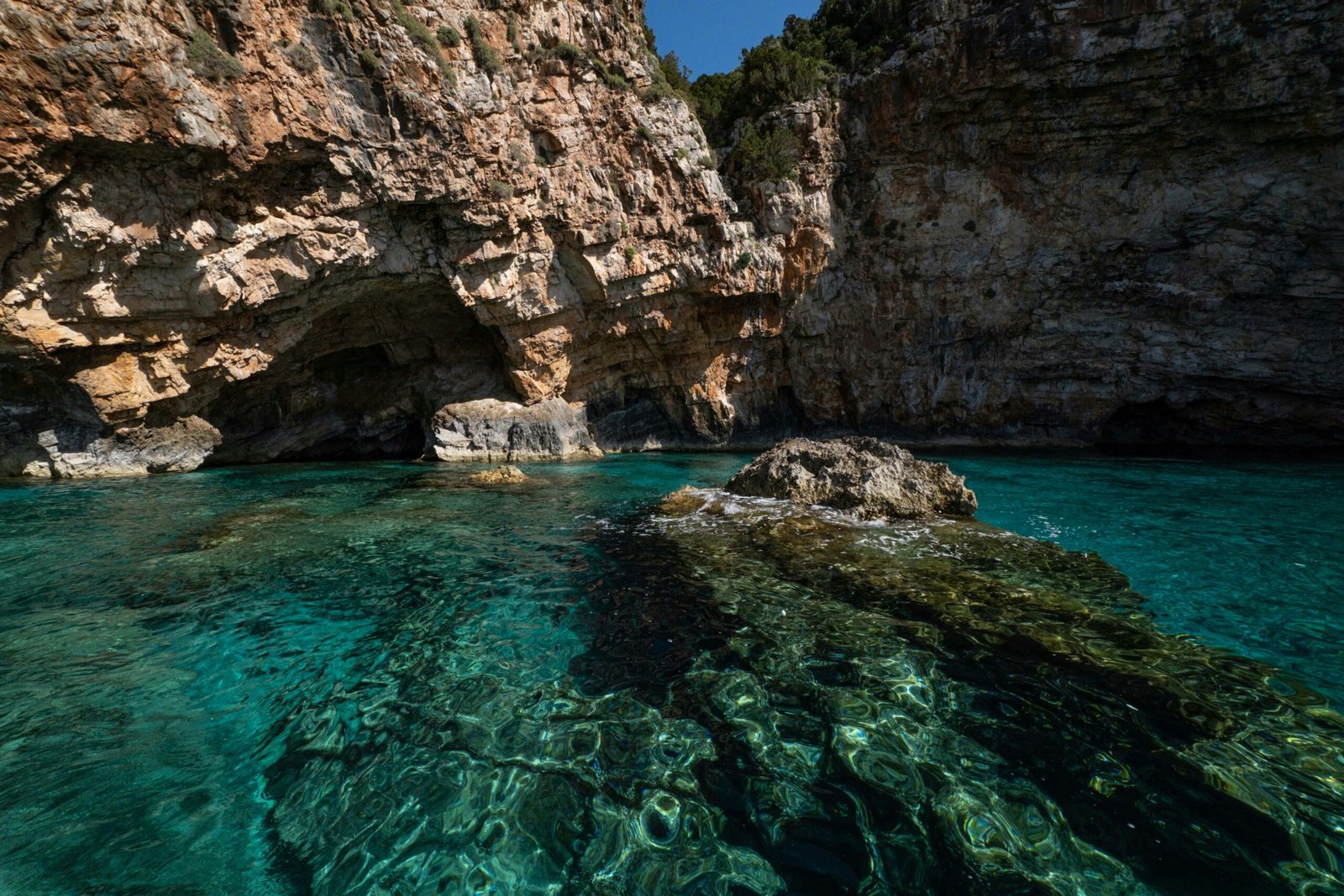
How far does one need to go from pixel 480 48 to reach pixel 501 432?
12.2 metres

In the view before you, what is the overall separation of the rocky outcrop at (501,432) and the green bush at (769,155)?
11.9 meters

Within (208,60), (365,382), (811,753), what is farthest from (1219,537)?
(365,382)

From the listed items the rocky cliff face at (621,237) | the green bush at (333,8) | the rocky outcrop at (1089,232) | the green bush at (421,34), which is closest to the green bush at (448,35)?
the green bush at (421,34)

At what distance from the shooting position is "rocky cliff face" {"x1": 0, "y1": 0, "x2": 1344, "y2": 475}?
42.8 ft

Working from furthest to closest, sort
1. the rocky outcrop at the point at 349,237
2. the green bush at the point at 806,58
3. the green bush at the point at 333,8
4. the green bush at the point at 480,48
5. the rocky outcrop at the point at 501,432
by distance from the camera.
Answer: the green bush at the point at 806,58 < the rocky outcrop at the point at 501,432 < the green bush at the point at 480,48 < the green bush at the point at 333,8 < the rocky outcrop at the point at 349,237

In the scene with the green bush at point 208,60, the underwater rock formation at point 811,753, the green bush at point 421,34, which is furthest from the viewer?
the green bush at point 421,34

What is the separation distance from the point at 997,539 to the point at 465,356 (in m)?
19.8

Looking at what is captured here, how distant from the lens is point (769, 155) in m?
21.8

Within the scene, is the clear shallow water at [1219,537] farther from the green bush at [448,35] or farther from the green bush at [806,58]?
the green bush at [448,35]

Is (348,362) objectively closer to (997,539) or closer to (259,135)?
(259,135)

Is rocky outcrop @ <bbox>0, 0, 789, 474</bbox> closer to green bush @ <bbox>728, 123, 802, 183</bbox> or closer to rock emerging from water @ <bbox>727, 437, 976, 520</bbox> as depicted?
green bush @ <bbox>728, 123, 802, 183</bbox>

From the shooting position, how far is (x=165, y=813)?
269 centimetres

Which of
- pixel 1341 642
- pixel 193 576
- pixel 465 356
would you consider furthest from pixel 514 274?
pixel 1341 642

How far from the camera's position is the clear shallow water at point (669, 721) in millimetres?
2391
